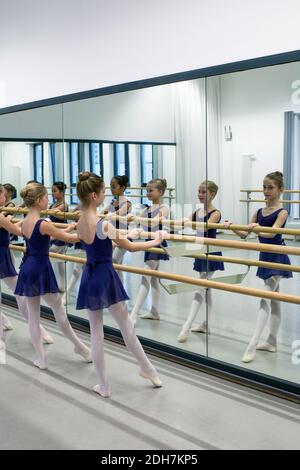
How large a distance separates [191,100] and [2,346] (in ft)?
7.90

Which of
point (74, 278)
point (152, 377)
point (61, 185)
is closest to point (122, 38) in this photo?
point (61, 185)

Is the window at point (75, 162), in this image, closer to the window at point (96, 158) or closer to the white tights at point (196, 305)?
the window at point (96, 158)

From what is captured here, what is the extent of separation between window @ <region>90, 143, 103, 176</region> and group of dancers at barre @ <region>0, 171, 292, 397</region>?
202 millimetres

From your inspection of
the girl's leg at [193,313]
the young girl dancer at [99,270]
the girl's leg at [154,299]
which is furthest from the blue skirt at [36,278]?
the girl's leg at [154,299]

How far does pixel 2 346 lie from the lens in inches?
179

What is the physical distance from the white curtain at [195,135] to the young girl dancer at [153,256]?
18 centimetres

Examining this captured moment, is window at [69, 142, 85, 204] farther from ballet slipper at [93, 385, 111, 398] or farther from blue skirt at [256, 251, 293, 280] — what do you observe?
ballet slipper at [93, 385, 111, 398]

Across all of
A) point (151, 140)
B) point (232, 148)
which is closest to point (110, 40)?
point (151, 140)

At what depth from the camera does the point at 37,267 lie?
3.89 meters

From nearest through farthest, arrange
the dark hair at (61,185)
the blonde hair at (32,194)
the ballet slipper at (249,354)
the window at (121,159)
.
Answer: the blonde hair at (32,194)
the ballet slipper at (249,354)
the window at (121,159)
the dark hair at (61,185)

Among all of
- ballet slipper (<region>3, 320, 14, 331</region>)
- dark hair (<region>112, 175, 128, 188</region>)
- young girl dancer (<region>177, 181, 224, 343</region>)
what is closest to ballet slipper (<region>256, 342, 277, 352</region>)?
young girl dancer (<region>177, 181, 224, 343</region>)

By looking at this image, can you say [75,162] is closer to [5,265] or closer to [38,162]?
[38,162]

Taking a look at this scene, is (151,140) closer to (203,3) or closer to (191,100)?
(191,100)

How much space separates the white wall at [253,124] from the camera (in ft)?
11.3
